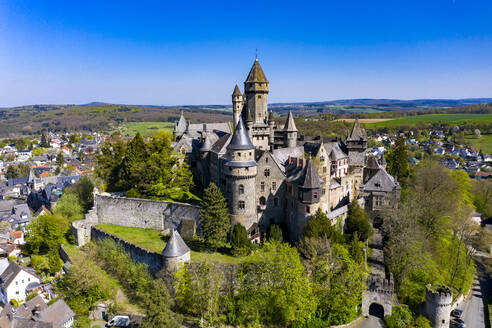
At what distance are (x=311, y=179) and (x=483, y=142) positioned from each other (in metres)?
116

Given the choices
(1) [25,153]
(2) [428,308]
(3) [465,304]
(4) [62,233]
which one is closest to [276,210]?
(2) [428,308]

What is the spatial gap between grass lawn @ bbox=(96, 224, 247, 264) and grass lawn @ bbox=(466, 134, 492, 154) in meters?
108

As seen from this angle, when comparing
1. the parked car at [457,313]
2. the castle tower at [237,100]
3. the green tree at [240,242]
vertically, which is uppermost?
the castle tower at [237,100]

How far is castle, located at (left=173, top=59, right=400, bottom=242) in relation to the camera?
34.8 metres

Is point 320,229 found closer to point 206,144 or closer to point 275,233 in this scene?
point 275,233

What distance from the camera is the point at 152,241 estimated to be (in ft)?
125

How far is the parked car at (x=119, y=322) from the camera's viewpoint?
30.2 m

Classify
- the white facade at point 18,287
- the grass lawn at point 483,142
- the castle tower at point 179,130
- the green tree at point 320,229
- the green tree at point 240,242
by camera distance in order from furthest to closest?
the grass lawn at point 483,142 → the castle tower at point 179,130 → the white facade at point 18,287 → the green tree at point 240,242 → the green tree at point 320,229

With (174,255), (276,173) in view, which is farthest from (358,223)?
(174,255)

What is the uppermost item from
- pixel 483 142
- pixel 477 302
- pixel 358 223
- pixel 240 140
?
pixel 240 140

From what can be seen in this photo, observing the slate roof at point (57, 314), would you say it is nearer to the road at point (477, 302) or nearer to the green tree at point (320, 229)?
the green tree at point (320, 229)

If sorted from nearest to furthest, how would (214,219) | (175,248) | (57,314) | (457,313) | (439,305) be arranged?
1. (175,248)
2. (439,305)
3. (57,314)
4. (214,219)
5. (457,313)

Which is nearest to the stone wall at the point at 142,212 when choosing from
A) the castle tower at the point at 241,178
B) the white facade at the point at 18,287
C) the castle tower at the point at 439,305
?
the castle tower at the point at 241,178

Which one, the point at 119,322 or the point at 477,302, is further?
the point at 477,302
